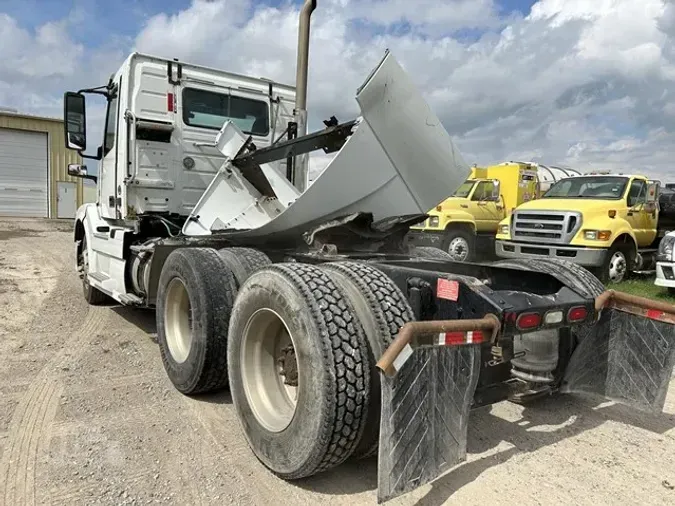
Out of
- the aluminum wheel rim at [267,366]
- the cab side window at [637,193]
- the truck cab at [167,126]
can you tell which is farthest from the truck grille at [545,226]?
the aluminum wheel rim at [267,366]

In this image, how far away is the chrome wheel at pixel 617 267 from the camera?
1054cm

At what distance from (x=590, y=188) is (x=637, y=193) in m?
0.92

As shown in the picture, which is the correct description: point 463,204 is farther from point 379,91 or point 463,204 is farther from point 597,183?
point 379,91

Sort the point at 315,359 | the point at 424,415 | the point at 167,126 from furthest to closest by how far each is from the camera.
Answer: the point at 167,126, the point at 315,359, the point at 424,415

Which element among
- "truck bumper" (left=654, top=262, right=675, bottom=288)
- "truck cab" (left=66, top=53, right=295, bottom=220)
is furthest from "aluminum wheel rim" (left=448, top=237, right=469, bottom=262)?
"truck cab" (left=66, top=53, right=295, bottom=220)

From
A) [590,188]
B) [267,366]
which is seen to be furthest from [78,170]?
[590,188]

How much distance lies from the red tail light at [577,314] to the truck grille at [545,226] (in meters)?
8.05

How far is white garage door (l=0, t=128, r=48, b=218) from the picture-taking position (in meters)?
26.4

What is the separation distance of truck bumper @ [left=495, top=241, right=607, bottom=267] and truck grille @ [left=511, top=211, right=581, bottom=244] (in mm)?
154

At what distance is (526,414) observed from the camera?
3906mm

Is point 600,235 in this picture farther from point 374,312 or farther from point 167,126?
point 374,312

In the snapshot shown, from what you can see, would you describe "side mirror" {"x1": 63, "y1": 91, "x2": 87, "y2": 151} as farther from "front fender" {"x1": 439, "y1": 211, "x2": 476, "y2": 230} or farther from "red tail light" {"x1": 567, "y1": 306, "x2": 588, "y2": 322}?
"front fender" {"x1": 439, "y1": 211, "x2": 476, "y2": 230}

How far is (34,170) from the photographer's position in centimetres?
2697

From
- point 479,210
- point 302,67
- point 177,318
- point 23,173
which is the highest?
point 302,67
